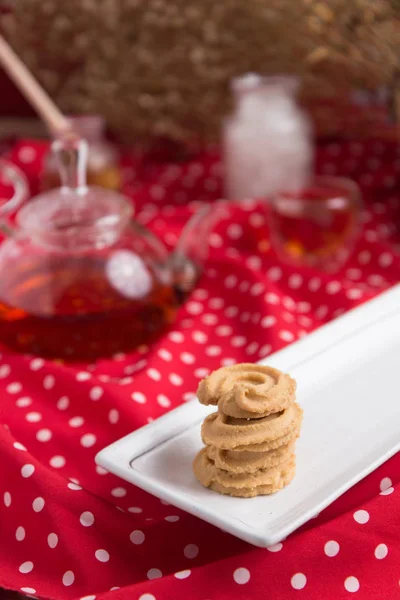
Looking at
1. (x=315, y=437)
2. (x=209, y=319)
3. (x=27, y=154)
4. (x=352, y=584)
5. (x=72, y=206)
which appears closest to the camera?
(x=352, y=584)

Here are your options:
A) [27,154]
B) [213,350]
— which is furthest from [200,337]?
[27,154]

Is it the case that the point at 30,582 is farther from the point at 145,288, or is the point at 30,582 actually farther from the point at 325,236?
the point at 325,236

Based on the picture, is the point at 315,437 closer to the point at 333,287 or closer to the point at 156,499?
the point at 156,499

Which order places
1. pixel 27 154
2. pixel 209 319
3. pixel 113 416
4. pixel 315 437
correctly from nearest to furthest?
pixel 315 437 < pixel 113 416 < pixel 209 319 < pixel 27 154

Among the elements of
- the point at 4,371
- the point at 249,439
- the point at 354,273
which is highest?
the point at 249,439

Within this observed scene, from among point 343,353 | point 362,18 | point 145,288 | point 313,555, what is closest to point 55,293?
point 145,288

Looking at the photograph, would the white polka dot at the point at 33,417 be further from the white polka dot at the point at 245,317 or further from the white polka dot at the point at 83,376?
the white polka dot at the point at 245,317

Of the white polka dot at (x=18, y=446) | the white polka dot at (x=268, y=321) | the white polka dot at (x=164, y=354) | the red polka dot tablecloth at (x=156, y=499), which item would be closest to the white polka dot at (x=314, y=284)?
the red polka dot tablecloth at (x=156, y=499)
